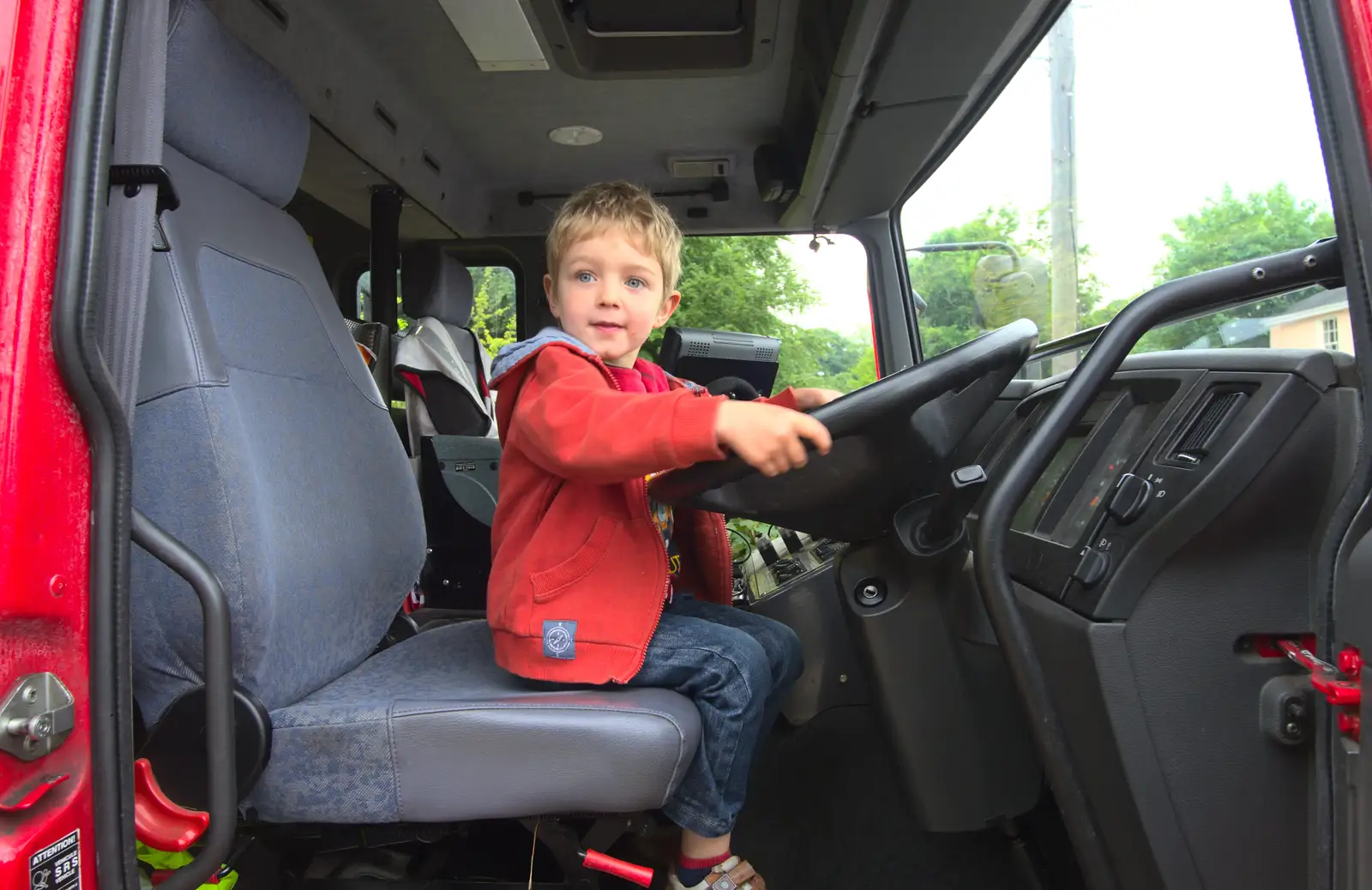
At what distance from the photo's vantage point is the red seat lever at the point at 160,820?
0.94 metres

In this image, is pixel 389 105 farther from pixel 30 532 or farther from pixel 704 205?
pixel 30 532

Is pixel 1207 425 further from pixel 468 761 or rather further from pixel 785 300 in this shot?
pixel 785 300

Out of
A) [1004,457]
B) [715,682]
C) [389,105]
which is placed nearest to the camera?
[715,682]

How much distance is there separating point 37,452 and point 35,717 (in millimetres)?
203

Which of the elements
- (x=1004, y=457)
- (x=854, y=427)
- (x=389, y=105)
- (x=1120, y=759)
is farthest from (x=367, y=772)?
(x=389, y=105)

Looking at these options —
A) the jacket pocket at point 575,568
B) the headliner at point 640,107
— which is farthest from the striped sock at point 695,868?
the headliner at point 640,107

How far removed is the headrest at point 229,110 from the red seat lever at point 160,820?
2.36 ft

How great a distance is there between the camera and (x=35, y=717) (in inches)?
28.7

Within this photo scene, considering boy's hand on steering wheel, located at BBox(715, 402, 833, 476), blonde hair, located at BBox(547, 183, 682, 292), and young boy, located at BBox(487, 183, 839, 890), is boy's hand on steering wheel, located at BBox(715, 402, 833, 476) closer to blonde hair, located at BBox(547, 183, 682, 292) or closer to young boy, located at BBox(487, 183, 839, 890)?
young boy, located at BBox(487, 183, 839, 890)

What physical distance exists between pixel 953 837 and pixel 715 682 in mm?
614

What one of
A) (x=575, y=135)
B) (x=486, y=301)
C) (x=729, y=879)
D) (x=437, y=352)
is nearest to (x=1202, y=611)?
(x=729, y=879)

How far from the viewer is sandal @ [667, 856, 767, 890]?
1.21m

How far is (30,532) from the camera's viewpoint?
73 centimetres

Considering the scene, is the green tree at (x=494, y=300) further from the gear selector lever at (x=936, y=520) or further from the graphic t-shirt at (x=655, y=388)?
the gear selector lever at (x=936, y=520)
